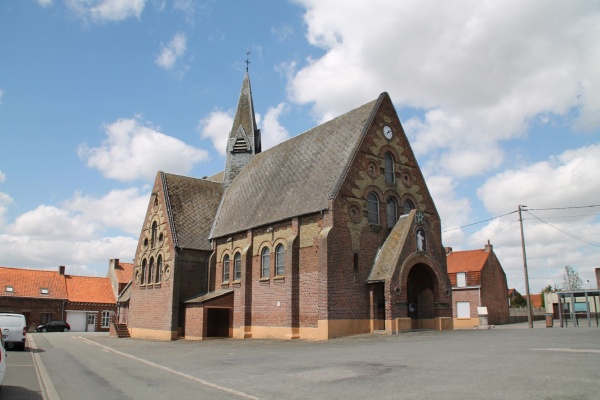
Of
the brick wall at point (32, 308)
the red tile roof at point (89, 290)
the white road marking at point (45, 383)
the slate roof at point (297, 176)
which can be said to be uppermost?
the slate roof at point (297, 176)

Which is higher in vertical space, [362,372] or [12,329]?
[12,329]

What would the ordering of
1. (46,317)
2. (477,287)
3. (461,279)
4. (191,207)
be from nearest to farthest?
1. (191,207)
2. (477,287)
3. (461,279)
4. (46,317)

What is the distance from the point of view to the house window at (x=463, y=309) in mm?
47438

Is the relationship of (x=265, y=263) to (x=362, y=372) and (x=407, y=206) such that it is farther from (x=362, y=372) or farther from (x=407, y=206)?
(x=362, y=372)

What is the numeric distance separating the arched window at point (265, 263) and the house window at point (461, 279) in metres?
25.4

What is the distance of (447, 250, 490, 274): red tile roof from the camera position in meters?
48.1

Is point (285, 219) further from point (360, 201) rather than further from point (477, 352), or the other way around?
point (477, 352)

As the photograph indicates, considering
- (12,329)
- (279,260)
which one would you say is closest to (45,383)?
(12,329)

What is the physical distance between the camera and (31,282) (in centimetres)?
5822

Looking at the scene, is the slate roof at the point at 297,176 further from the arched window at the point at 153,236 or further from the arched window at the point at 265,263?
the arched window at the point at 153,236

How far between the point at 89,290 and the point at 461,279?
43.5 meters

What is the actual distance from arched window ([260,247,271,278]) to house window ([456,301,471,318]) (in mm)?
25564

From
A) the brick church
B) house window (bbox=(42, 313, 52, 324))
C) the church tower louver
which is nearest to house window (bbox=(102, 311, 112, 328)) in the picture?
house window (bbox=(42, 313, 52, 324))

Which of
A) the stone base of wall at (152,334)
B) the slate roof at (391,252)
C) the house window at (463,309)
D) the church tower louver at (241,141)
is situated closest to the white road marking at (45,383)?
the stone base of wall at (152,334)
